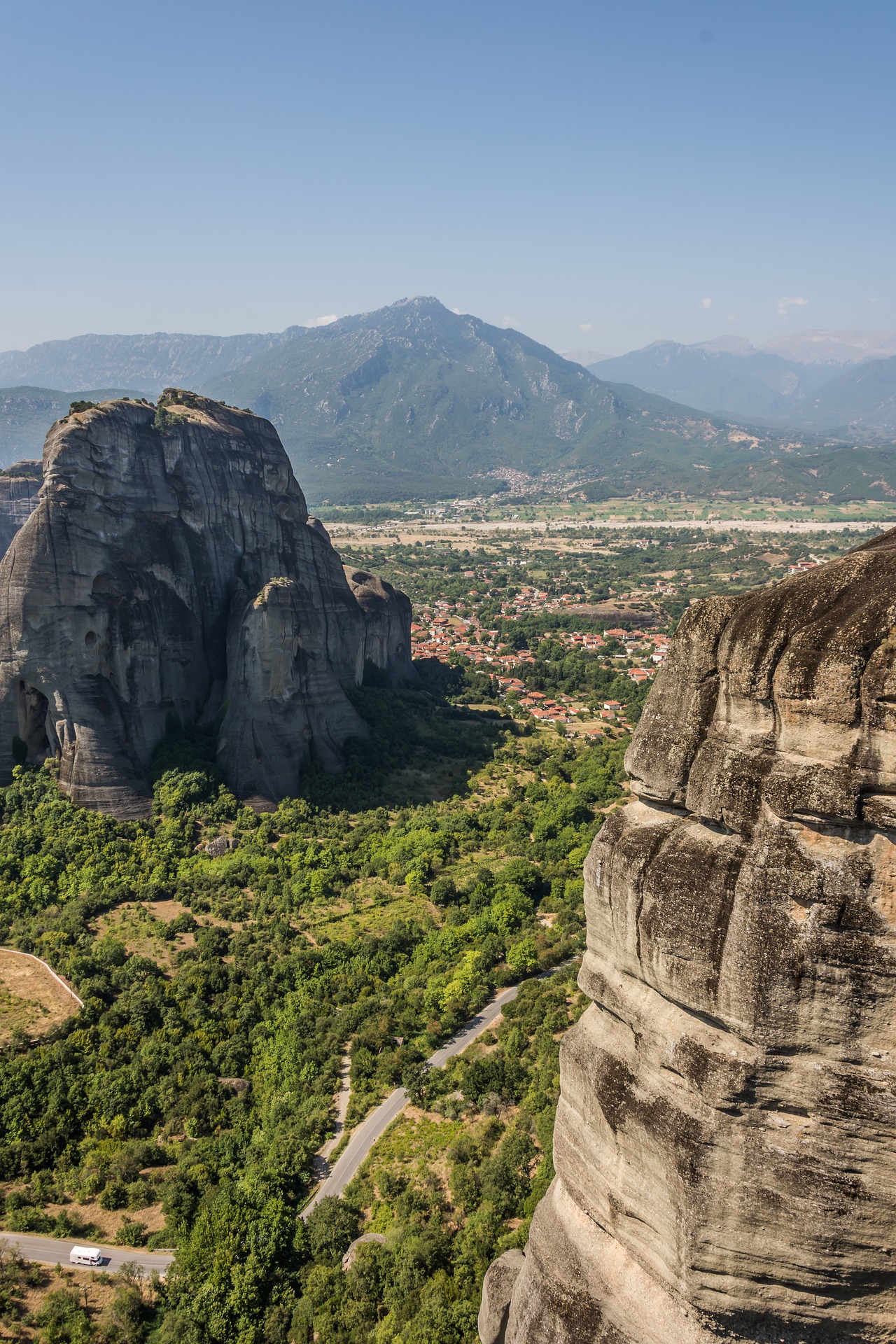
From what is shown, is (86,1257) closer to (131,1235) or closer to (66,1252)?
(66,1252)

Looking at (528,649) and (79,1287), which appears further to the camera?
(528,649)

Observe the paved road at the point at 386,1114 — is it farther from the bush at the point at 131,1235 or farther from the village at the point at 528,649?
the village at the point at 528,649

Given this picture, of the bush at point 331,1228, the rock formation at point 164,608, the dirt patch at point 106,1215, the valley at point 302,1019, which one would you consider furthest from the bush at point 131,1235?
the rock formation at point 164,608

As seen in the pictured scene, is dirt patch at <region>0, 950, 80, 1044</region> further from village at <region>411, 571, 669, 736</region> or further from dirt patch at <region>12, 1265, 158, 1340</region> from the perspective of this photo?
village at <region>411, 571, 669, 736</region>

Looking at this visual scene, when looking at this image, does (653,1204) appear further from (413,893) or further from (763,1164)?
(413,893)

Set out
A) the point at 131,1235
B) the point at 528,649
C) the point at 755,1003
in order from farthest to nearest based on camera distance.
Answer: the point at 528,649 < the point at 131,1235 < the point at 755,1003

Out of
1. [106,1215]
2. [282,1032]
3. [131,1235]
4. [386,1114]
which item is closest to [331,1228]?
[386,1114]
